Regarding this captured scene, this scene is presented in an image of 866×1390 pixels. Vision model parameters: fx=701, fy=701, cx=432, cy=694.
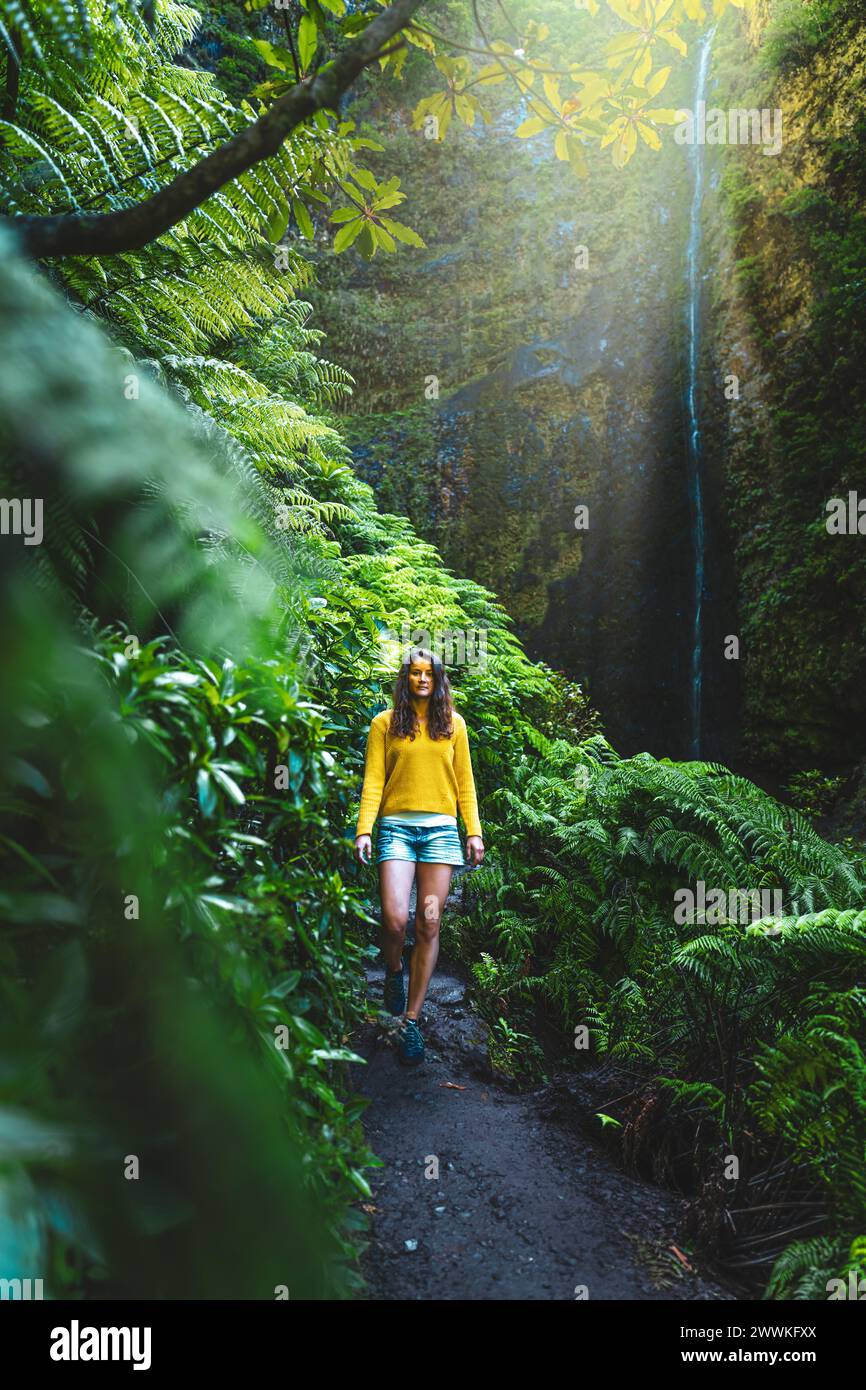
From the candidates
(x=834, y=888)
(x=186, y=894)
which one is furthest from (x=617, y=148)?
(x=834, y=888)

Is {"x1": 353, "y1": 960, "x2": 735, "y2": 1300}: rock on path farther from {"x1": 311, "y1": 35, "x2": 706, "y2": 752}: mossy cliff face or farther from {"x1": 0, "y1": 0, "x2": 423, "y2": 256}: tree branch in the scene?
{"x1": 311, "y1": 35, "x2": 706, "y2": 752}: mossy cliff face

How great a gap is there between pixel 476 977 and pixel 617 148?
3116 mm

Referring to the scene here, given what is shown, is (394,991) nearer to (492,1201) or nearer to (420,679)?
(492,1201)

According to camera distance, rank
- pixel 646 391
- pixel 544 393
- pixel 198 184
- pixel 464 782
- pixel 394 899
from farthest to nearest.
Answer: pixel 544 393 → pixel 646 391 → pixel 464 782 → pixel 394 899 → pixel 198 184

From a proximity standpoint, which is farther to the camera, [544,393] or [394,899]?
[544,393]

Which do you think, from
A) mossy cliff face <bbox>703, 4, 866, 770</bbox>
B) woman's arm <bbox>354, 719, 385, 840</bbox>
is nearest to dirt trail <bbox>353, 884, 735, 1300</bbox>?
woman's arm <bbox>354, 719, 385, 840</bbox>

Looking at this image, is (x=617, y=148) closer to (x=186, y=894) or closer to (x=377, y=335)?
(x=186, y=894)

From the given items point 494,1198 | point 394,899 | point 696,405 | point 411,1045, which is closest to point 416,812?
point 394,899

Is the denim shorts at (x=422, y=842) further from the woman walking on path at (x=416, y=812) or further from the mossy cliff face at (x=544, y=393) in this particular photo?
the mossy cliff face at (x=544, y=393)

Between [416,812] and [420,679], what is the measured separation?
54cm

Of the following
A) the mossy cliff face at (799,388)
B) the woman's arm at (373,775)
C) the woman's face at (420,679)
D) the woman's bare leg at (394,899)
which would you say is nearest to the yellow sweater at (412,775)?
the woman's arm at (373,775)

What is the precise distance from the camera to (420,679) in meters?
2.91

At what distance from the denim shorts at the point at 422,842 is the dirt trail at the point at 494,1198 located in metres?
0.63
